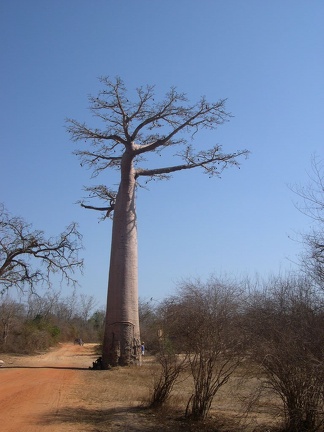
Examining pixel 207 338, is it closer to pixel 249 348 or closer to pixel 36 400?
pixel 249 348

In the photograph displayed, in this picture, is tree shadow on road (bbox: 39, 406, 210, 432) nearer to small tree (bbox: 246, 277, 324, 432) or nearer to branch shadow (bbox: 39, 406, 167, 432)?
branch shadow (bbox: 39, 406, 167, 432)

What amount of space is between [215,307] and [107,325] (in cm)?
967

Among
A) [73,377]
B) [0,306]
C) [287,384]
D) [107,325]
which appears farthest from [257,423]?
[0,306]

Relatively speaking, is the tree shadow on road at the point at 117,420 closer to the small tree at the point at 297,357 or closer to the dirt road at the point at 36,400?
the dirt road at the point at 36,400

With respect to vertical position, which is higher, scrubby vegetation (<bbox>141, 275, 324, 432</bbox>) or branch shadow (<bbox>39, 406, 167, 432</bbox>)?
scrubby vegetation (<bbox>141, 275, 324, 432</bbox>)

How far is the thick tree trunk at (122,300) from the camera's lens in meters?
15.8

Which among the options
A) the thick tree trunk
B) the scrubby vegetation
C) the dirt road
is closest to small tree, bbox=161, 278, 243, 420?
the scrubby vegetation

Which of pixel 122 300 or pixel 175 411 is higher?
pixel 122 300

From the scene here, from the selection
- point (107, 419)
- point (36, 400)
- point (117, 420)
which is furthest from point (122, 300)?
point (117, 420)

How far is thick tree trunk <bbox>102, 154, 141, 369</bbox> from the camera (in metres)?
15.8

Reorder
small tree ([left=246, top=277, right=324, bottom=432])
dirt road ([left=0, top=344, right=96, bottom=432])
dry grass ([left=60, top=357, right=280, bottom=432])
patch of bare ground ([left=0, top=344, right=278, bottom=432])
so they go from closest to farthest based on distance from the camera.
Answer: small tree ([left=246, top=277, right=324, bottom=432]) < dry grass ([left=60, top=357, right=280, bottom=432]) < patch of bare ground ([left=0, top=344, right=278, bottom=432]) < dirt road ([left=0, top=344, right=96, bottom=432])

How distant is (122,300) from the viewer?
15.9m

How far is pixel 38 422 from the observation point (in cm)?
691

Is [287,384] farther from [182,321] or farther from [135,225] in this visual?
[135,225]
